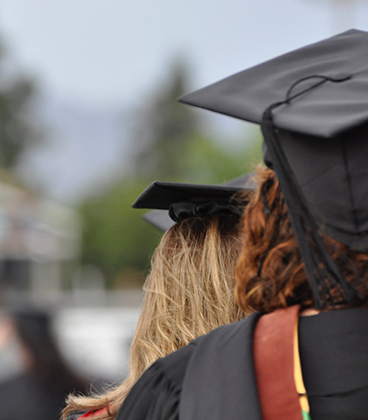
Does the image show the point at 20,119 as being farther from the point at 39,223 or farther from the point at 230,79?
the point at 230,79

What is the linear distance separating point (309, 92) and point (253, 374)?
63 cm

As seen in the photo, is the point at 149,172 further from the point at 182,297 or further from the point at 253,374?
the point at 253,374

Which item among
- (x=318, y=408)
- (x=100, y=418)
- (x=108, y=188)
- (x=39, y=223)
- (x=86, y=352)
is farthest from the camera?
(x=108, y=188)

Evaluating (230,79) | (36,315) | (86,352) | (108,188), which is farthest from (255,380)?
(108,188)

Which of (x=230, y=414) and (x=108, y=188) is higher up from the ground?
(x=230, y=414)

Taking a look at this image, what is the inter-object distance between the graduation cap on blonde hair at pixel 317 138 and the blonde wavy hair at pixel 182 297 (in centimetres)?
64

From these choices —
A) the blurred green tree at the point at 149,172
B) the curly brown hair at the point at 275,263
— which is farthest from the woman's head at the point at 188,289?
the blurred green tree at the point at 149,172

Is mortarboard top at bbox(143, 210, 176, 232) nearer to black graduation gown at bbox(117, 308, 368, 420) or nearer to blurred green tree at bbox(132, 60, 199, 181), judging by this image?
black graduation gown at bbox(117, 308, 368, 420)

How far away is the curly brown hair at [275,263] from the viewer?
3.96 ft

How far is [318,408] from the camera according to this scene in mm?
1133

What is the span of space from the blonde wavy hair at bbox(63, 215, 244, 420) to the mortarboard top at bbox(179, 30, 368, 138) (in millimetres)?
645

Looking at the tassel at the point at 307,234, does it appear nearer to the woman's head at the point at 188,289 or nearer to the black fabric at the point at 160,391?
the black fabric at the point at 160,391

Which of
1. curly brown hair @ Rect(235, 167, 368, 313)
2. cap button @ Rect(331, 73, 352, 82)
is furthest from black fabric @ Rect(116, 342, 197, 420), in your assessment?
cap button @ Rect(331, 73, 352, 82)

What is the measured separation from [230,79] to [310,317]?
0.61 m
